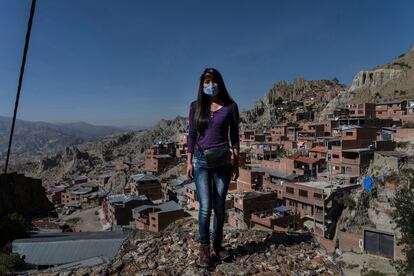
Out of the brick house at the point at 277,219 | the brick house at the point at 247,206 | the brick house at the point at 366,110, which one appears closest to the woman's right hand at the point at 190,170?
the brick house at the point at 277,219

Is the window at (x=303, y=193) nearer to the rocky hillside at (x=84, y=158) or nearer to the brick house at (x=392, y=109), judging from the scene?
the brick house at (x=392, y=109)

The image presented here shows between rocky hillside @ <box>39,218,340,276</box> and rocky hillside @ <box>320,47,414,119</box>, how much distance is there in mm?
48225

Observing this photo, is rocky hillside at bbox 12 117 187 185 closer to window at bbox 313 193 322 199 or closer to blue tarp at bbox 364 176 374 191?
window at bbox 313 193 322 199

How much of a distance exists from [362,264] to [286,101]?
58870 millimetres

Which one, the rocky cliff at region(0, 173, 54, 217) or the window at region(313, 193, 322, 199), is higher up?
the window at region(313, 193, 322, 199)

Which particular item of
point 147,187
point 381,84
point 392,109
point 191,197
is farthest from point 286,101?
point 191,197

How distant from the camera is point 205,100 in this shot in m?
3.57

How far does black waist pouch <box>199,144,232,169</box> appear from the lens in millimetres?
3445

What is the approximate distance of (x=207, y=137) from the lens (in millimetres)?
3479

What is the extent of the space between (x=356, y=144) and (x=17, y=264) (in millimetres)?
26108

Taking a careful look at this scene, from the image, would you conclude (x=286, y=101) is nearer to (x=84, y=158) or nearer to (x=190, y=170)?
(x=84, y=158)

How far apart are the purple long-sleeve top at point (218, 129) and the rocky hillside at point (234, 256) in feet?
4.93

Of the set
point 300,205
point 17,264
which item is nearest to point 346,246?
point 300,205

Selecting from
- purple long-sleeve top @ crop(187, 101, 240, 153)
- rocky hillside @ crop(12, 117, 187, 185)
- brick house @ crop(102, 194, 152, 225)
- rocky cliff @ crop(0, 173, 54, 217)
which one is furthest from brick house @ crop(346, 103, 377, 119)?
rocky hillside @ crop(12, 117, 187, 185)
